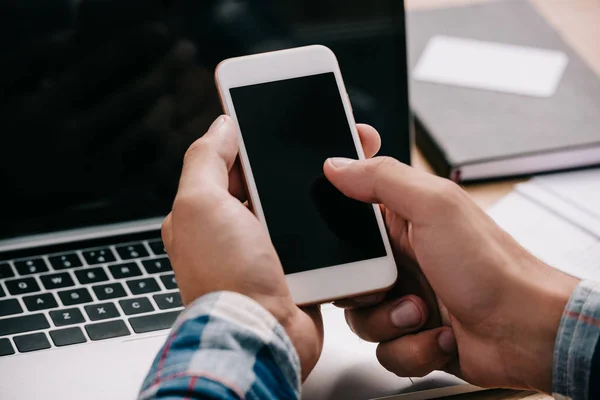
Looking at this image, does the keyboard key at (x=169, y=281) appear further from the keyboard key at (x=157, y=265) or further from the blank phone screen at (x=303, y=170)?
the blank phone screen at (x=303, y=170)

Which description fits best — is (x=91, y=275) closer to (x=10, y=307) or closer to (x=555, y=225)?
(x=10, y=307)

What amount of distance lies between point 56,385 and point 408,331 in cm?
29

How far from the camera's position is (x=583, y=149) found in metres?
0.72

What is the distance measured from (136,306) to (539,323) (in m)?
0.33

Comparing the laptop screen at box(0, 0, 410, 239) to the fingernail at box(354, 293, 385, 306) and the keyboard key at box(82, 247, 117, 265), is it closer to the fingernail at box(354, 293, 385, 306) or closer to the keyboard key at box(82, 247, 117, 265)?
the keyboard key at box(82, 247, 117, 265)

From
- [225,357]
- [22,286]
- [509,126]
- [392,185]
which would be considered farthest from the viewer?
[509,126]

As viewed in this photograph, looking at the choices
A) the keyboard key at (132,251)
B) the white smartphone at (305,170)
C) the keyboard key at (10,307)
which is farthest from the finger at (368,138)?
the keyboard key at (10,307)

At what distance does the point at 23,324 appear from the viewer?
1.84ft

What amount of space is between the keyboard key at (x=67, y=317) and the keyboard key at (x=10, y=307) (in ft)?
0.10

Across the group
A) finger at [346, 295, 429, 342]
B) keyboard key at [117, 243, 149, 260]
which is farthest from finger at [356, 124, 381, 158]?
keyboard key at [117, 243, 149, 260]

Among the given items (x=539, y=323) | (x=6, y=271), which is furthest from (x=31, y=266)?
(x=539, y=323)

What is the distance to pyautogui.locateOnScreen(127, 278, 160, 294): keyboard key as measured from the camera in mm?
591

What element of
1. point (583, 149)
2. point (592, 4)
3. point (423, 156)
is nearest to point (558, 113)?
point (583, 149)

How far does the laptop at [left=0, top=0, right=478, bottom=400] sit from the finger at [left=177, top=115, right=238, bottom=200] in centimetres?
14
